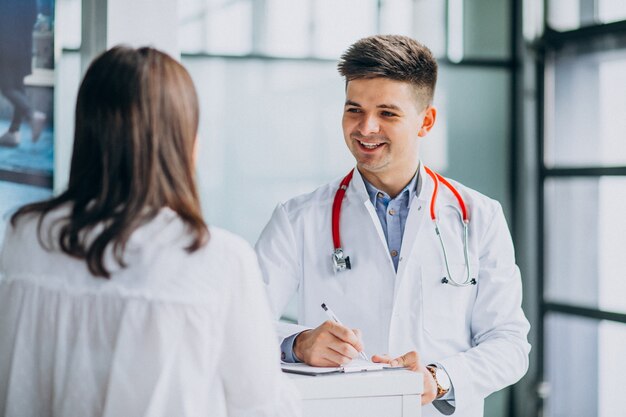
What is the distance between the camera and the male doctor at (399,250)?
2025mm

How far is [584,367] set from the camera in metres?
4.62

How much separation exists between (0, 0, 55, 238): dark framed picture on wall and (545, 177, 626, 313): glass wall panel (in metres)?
3.06

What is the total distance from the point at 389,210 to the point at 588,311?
9.32 feet

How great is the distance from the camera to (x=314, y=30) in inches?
182

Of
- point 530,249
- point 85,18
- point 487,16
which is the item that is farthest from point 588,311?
point 85,18

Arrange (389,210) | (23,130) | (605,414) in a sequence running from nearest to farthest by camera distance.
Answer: (389,210) < (23,130) < (605,414)

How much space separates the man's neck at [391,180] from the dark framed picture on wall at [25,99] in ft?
3.45

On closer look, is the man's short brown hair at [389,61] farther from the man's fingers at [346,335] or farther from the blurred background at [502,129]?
the blurred background at [502,129]

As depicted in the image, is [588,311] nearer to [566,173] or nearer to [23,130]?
[566,173]

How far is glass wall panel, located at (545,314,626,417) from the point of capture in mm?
4445

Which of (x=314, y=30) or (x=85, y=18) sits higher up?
(x=314, y=30)

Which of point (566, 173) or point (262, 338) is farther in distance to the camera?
point (566, 173)

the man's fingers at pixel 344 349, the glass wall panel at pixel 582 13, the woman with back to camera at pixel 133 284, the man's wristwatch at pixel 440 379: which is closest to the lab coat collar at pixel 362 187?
the man's wristwatch at pixel 440 379

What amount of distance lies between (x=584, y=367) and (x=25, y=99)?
3373 millimetres
